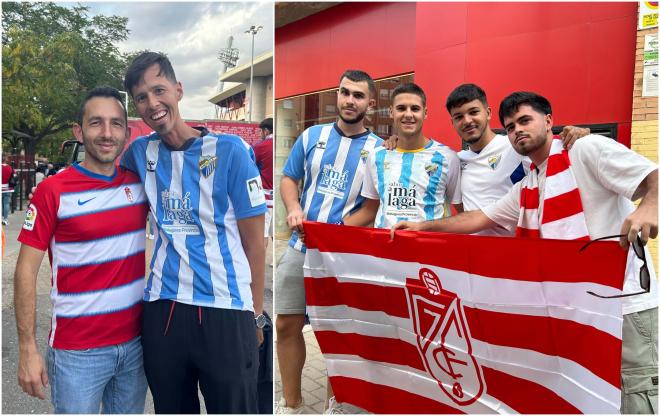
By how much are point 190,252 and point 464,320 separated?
1.50 meters

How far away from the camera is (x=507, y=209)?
2971mm

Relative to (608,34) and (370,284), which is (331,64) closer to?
(608,34)

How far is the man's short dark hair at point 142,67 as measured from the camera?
7.29 feet

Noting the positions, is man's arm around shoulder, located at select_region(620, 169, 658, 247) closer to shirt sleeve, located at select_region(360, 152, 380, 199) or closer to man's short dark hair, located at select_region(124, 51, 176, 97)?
shirt sleeve, located at select_region(360, 152, 380, 199)

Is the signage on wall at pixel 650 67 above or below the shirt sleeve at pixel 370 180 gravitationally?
above

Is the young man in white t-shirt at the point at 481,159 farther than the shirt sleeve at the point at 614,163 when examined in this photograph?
Yes

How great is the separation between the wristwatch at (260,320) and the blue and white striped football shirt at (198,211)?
0.49ft

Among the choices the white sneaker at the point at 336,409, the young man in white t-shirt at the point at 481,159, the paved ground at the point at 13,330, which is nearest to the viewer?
the paved ground at the point at 13,330

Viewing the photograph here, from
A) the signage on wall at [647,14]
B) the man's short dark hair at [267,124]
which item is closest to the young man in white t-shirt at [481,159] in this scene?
the man's short dark hair at [267,124]

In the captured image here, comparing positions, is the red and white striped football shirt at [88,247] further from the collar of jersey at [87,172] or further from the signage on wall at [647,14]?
the signage on wall at [647,14]

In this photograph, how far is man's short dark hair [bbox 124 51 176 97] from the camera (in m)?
2.22

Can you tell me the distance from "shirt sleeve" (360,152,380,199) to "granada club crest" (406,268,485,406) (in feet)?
2.45

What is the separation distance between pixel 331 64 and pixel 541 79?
4253mm

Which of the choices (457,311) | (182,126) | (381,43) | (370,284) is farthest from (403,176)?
(381,43)
